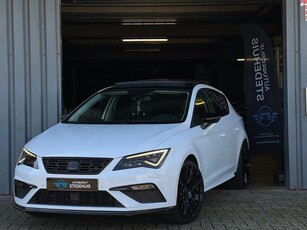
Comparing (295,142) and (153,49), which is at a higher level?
(153,49)

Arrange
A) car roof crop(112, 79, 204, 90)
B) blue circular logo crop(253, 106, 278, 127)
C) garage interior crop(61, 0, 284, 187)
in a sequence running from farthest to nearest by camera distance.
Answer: garage interior crop(61, 0, 284, 187)
blue circular logo crop(253, 106, 278, 127)
car roof crop(112, 79, 204, 90)

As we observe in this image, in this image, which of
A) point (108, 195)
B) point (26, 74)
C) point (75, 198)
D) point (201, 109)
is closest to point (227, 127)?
point (201, 109)

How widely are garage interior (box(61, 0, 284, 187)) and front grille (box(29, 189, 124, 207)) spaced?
404cm

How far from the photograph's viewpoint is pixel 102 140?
18.6 ft

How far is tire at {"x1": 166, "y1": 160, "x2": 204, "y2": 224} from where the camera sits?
573 cm

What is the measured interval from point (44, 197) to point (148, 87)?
2.33 meters

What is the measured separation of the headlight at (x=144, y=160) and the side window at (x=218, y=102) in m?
2.15

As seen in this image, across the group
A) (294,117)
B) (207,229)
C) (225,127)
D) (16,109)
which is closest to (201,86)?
(225,127)

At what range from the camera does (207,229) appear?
582 cm

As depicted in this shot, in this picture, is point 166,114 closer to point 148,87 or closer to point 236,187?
point 148,87

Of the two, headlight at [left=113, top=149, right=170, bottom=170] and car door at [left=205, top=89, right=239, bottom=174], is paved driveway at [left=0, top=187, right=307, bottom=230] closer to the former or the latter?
car door at [left=205, top=89, right=239, bottom=174]

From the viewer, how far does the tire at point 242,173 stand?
7988 millimetres

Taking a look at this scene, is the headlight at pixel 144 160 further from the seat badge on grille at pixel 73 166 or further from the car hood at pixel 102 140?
the seat badge on grille at pixel 73 166

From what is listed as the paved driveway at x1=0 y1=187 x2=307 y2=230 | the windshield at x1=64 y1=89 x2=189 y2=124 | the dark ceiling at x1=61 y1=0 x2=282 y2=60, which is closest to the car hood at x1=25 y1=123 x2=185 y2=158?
the windshield at x1=64 y1=89 x2=189 y2=124
